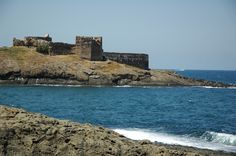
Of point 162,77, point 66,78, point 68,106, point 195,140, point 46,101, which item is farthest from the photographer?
point 162,77

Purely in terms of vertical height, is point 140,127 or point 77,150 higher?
point 77,150

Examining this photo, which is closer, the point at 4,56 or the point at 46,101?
the point at 46,101

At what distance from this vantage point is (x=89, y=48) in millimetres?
99562

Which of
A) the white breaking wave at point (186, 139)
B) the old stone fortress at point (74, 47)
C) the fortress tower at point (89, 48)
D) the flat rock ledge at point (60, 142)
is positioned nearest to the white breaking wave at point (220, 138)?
the white breaking wave at point (186, 139)

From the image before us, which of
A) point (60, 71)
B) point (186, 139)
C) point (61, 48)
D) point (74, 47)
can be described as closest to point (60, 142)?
point (186, 139)

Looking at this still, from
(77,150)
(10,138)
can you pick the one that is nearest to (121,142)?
(77,150)

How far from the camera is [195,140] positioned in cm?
2941

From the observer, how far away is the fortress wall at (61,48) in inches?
3984

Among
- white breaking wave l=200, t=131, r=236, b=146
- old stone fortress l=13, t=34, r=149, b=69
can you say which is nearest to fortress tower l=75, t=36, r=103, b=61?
old stone fortress l=13, t=34, r=149, b=69

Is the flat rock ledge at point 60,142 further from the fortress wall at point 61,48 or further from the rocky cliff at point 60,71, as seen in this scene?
the fortress wall at point 61,48

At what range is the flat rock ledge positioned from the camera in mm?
9625

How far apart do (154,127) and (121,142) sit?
26372 millimetres

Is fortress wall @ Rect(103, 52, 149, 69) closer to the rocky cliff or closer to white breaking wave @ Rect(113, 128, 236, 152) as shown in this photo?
the rocky cliff

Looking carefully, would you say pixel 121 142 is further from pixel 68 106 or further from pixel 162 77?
pixel 162 77
